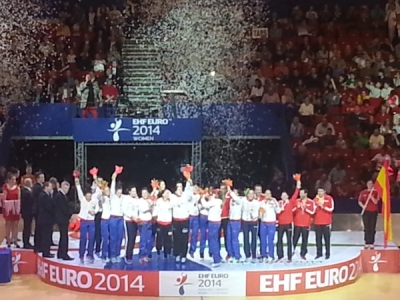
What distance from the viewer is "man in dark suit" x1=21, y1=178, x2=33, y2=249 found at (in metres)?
9.54

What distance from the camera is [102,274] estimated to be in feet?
28.4

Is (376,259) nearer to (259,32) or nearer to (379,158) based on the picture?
(379,158)

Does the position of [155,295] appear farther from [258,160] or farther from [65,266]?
[258,160]

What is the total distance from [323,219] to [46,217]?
3.11 m

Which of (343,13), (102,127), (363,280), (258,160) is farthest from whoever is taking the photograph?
(343,13)

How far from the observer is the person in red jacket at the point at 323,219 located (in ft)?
29.6

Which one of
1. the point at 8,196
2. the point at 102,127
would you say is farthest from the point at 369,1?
the point at 8,196

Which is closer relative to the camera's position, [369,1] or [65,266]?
[65,266]

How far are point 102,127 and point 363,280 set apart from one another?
397cm

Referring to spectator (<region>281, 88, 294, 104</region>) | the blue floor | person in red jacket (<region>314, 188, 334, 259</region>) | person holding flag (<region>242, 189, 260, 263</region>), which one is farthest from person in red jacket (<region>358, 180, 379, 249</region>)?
spectator (<region>281, 88, 294, 104</region>)

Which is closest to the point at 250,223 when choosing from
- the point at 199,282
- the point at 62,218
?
the point at 199,282

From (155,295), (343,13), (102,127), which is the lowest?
(155,295)

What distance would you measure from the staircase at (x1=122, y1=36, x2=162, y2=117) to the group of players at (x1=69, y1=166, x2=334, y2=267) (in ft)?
10.3

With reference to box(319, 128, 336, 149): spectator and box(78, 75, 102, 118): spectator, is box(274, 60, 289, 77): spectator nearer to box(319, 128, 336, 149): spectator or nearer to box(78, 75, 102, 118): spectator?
box(319, 128, 336, 149): spectator
